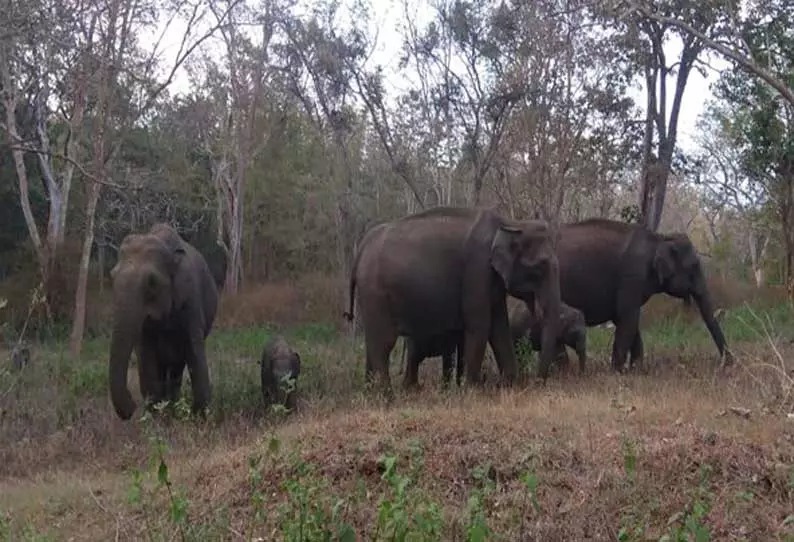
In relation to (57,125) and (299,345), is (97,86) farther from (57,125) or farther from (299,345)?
(57,125)

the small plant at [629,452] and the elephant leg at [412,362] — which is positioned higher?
the small plant at [629,452]

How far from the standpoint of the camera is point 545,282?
1237 cm

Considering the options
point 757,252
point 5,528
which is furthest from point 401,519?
point 757,252

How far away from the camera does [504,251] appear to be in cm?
1210

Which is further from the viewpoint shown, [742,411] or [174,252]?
[174,252]

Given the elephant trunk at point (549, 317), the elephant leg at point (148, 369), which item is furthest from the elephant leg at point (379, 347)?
the elephant leg at point (148, 369)

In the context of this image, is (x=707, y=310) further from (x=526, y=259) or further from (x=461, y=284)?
(x=461, y=284)

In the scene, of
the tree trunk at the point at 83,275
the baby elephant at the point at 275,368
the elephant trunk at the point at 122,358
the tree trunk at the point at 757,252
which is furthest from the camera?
the tree trunk at the point at 757,252

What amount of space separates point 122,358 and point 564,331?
19.8 ft

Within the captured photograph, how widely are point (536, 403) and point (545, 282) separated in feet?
9.01

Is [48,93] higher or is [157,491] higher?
[48,93]

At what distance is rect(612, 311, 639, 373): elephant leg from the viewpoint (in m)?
14.2

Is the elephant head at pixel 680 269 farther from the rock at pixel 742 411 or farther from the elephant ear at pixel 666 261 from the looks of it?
the rock at pixel 742 411

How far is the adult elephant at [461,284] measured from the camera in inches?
480
